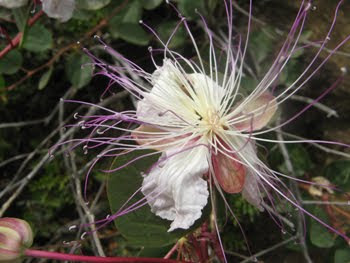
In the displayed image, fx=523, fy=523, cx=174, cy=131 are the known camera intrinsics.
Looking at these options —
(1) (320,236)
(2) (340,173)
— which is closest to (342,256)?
(1) (320,236)

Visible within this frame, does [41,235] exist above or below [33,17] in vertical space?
below

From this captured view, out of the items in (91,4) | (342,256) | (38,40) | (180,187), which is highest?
(91,4)

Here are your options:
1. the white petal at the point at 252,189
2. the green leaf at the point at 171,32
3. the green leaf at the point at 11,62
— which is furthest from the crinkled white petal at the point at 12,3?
the white petal at the point at 252,189

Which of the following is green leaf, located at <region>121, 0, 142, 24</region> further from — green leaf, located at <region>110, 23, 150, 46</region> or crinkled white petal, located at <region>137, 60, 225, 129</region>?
crinkled white petal, located at <region>137, 60, 225, 129</region>

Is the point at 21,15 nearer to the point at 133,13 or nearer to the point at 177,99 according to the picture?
the point at 133,13

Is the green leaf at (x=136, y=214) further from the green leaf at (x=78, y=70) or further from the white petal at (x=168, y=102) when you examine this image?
the green leaf at (x=78, y=70)

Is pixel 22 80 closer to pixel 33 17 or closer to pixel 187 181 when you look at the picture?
pixel 33 17

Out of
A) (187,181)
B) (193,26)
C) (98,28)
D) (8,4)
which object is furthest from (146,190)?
(193,26)
